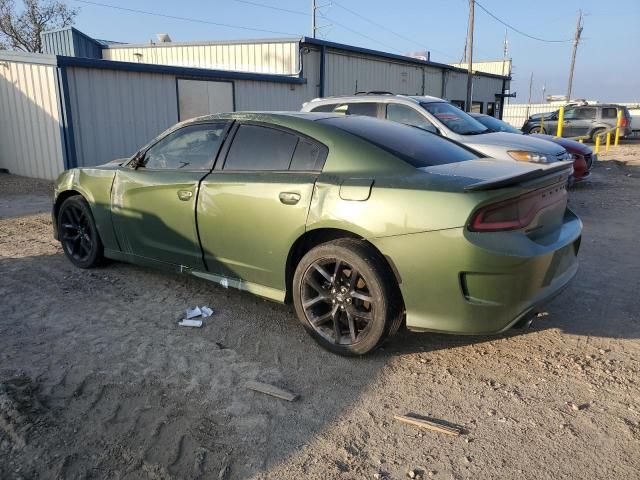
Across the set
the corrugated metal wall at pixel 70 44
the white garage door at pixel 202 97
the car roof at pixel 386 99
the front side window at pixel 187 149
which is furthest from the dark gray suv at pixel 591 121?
the front side window at pixel 187 149

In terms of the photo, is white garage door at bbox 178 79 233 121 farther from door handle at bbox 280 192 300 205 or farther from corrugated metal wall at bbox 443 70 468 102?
corrugated metal wall at bbox 443 70 468 102

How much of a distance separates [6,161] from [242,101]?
20.1 feet

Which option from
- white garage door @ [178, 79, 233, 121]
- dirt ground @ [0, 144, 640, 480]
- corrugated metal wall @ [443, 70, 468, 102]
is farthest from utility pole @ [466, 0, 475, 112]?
dirt ground @ [0, 144, 640, 480]

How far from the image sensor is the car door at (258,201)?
3.56 metres

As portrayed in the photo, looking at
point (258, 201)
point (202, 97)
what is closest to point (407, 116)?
point (258, 201)

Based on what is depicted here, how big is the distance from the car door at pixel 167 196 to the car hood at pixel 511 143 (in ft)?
16.0

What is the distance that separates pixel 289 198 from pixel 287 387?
1214mm

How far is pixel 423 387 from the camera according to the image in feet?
10.1

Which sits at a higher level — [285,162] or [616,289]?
[285,162]

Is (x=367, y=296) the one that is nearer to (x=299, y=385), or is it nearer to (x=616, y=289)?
(x=299, y=385)

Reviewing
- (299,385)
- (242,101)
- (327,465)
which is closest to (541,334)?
(299,385)

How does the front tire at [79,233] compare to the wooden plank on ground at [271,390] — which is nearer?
the wooden plank on ground at [271,390]

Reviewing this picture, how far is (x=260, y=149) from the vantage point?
3.90 m

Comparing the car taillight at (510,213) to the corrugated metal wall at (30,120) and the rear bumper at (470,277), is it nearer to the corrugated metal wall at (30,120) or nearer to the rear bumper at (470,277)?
the rear bumper at (470,277)
